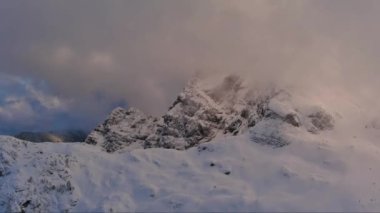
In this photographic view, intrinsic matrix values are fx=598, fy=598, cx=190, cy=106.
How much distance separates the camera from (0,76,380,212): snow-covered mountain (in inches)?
1435

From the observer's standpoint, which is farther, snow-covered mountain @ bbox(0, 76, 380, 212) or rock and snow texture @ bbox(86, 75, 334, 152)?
rock and snow texture @ bbox(86, 75, 334, 152)

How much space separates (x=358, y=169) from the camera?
42594mm

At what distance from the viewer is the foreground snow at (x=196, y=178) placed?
119ft

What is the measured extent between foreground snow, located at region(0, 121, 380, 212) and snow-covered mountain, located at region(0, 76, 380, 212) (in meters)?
0.07

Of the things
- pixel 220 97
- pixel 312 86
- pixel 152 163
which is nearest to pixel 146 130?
pixel 220 97

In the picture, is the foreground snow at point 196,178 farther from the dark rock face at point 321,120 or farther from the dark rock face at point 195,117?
the dark rock face at point 195,117

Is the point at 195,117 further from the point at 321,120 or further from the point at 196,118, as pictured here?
the point at 321,120

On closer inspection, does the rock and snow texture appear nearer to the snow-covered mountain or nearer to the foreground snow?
the snow-covered mountain

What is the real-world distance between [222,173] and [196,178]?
6.72 ft

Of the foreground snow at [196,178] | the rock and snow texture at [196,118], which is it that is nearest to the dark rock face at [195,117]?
the rock and snow texture at [196,118]

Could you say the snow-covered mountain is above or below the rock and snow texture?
below

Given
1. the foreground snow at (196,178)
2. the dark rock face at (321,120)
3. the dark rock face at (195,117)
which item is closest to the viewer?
the foreground snow at (196,178)

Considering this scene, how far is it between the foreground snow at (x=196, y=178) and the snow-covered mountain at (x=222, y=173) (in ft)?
0.21

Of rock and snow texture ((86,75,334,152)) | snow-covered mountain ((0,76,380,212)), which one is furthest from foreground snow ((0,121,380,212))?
rock and snow texture ((86,75,334,152))
